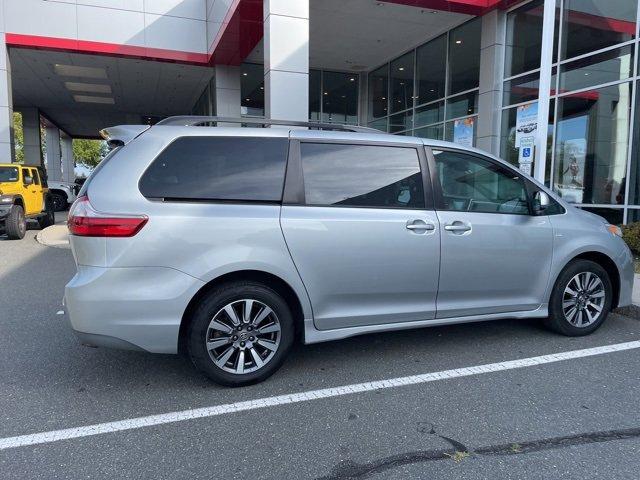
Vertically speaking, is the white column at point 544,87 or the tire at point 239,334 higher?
the white column at point 544,87

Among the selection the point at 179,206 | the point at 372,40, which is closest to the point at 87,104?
the point at 372,40

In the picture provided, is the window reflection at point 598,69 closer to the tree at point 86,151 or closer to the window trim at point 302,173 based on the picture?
the window trim at point 302,173

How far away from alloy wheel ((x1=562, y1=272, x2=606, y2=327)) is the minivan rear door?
4.92ft

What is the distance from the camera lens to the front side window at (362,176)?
151 inches

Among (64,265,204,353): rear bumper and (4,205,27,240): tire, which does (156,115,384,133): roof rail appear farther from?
(4,205,27,240): tire

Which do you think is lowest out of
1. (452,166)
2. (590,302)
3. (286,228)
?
(590,302)

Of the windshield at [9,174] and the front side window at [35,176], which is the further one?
the front side window at [35,176]

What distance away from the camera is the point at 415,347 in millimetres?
4496

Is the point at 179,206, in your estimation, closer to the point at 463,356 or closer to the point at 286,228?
the point at 286,228

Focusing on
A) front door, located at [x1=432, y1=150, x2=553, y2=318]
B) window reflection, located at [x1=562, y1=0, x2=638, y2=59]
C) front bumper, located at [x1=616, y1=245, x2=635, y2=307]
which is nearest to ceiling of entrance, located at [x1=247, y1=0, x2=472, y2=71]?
window reflection, located at [x1=562, y1=0, x2=638, y2=59]

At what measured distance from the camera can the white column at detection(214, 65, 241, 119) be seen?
16.8 metres

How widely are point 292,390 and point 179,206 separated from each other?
1.56 meters

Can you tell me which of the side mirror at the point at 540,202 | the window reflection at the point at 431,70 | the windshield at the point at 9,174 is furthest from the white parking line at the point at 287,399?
the window reflection at the point at 431,70

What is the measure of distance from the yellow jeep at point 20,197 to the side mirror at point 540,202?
11.9 metres
